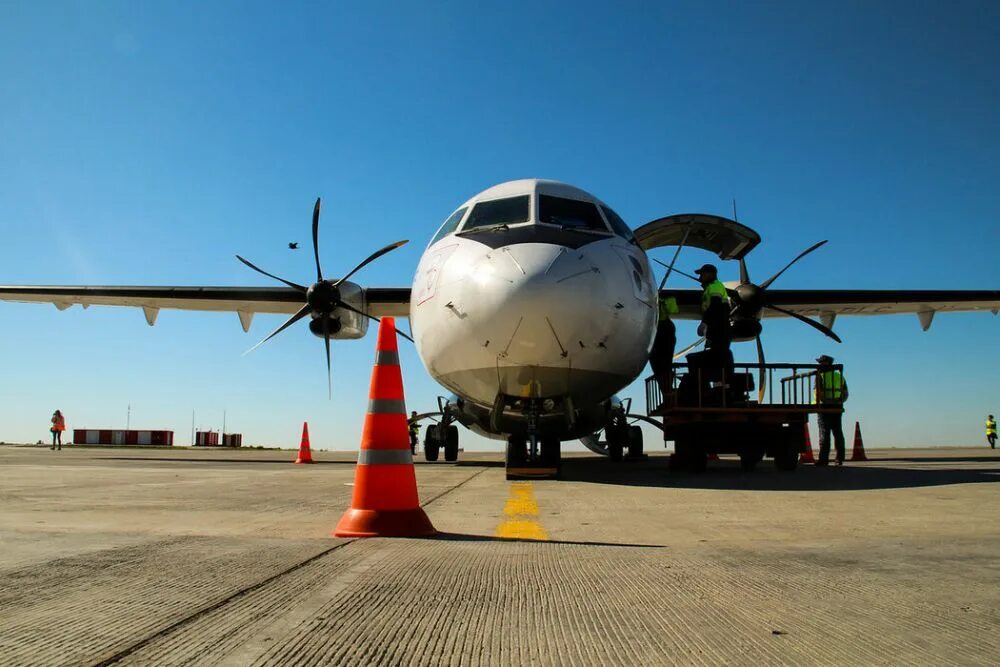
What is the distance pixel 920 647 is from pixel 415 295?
8.08m

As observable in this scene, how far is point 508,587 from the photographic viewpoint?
2697 millimetres

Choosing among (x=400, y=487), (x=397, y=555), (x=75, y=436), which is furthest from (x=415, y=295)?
(x=75, y=436)

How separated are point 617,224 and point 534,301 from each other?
3.09m

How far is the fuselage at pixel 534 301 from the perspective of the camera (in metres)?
7.60

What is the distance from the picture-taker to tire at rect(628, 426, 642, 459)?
15000 millimetres

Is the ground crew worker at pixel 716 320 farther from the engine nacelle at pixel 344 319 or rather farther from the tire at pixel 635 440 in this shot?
the engine nacelle at pixel 344 319

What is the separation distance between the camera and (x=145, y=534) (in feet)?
13.1

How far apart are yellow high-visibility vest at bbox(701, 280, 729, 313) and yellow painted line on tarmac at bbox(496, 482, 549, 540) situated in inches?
190

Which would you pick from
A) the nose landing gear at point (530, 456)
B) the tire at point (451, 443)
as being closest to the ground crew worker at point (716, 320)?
the nose landing gear at point (530, 456)

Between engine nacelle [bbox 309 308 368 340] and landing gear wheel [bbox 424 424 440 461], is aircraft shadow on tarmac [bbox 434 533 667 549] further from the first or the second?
engine nacelle [bbox 309 308 368 340]

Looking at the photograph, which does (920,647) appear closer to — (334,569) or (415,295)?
(334,569)

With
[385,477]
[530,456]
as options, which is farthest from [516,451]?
[385,477]

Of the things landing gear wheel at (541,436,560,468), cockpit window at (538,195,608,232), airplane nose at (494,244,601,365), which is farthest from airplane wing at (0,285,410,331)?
airplane nose at (494,244,601,365)

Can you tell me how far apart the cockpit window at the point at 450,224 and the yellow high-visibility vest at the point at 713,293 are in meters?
3.87
